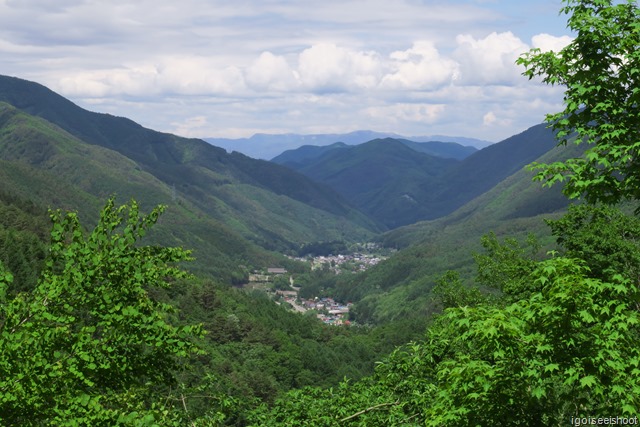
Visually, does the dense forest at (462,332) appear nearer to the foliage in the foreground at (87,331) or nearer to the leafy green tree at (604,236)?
the foliage in the foreground at (87,331)

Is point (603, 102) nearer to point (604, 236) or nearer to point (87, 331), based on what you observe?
point (87, 331)

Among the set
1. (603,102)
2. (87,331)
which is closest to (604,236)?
(603,102)

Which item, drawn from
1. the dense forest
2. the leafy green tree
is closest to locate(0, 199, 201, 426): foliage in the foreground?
the dense forest

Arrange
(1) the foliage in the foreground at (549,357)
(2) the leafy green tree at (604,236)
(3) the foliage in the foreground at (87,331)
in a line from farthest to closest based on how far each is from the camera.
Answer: (2) the leafy green tree at (604,236) < (3) the foliage in the foreground at (87,331) < (1) the foliage in the foreground at (549,357)

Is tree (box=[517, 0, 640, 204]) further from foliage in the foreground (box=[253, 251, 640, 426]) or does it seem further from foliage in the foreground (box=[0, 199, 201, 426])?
foliage in the foreground (box=[0, 199, 201, 426])

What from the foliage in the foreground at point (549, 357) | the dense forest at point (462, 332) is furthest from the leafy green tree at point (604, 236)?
the foliage in the foreground at point (549, 357)

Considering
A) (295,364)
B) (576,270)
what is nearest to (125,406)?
(576,270)
